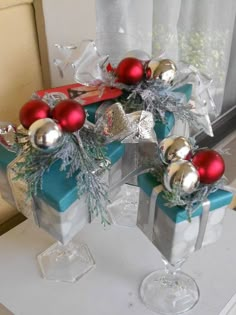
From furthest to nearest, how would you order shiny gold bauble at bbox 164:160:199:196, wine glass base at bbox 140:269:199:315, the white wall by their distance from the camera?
the white wall → wine glass base at bbox 140:269:199:315 → shiny gold bauble at bbox 164:160:199:196

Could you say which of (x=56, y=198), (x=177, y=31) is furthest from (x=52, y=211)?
(x=177, y=31)

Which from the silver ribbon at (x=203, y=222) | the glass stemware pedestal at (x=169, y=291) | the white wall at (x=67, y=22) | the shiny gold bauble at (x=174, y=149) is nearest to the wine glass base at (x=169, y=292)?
the glass stemware pedestal at (x=169, y=291)

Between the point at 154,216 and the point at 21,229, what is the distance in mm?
306

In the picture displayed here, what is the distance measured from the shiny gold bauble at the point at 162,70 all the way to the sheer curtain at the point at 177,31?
9 cm

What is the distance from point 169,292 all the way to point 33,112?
333 mm

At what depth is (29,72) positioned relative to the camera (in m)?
0.80

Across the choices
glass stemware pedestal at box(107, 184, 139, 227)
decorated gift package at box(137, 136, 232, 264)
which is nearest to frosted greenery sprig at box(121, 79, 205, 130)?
decorated gift package at box(137, 136, 232, 264)

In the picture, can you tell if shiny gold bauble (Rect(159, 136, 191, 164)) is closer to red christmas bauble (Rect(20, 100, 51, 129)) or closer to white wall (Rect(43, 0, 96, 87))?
red christmas bauble (Rect(20, 100, 51, 129))

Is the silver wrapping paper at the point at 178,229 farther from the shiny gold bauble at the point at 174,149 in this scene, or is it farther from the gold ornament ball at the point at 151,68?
the gold ornament ball at the point at 151,68

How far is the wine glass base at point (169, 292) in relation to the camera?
64cm

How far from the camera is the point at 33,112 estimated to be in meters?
0.55

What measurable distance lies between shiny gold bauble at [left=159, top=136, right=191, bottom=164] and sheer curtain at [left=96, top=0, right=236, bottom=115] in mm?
257

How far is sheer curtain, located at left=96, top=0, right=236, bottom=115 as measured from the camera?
87 cm

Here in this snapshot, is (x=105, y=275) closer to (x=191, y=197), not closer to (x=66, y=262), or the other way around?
(x=66, y=262)
